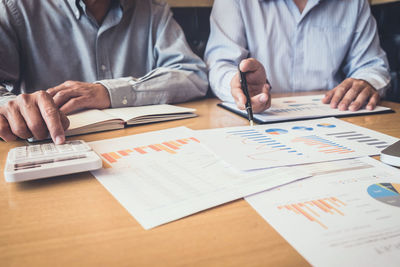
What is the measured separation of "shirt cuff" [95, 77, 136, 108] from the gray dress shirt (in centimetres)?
1

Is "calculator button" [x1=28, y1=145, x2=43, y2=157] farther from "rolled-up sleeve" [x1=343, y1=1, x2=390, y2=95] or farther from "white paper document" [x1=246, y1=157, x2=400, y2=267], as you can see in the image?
"rolled-up sleeve" [x1=343, y1=1, x2=390, y2=95]

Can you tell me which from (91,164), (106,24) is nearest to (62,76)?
(106,24)

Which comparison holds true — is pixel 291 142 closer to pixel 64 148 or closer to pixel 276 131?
pixel 276 131

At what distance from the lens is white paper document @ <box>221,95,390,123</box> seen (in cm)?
73

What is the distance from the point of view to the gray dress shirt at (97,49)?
0.96 m

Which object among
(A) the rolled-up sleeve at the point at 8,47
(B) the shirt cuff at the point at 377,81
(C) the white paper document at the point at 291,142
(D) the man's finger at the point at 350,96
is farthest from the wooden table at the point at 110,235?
(B) the shirt cuff at the point at 377,81

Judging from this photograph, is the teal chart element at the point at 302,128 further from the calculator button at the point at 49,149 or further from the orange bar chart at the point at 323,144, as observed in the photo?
the calculator button at the point at 49,149

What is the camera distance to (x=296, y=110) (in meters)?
0.80

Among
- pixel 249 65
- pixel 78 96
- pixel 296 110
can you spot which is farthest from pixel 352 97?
pixel 78 96

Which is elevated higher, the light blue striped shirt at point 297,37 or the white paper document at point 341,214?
the light blue striped shirt at point 297,37

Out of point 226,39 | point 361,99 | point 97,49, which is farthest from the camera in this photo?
point 226,39

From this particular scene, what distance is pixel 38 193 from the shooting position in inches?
15.6

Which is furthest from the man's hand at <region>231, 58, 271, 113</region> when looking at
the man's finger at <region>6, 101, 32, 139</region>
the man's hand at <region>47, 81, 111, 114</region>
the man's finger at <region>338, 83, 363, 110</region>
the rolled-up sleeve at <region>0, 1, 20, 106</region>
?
the rolled-up sleeve at <region>0, 1, 20, 106</region>

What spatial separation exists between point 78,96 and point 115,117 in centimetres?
14
